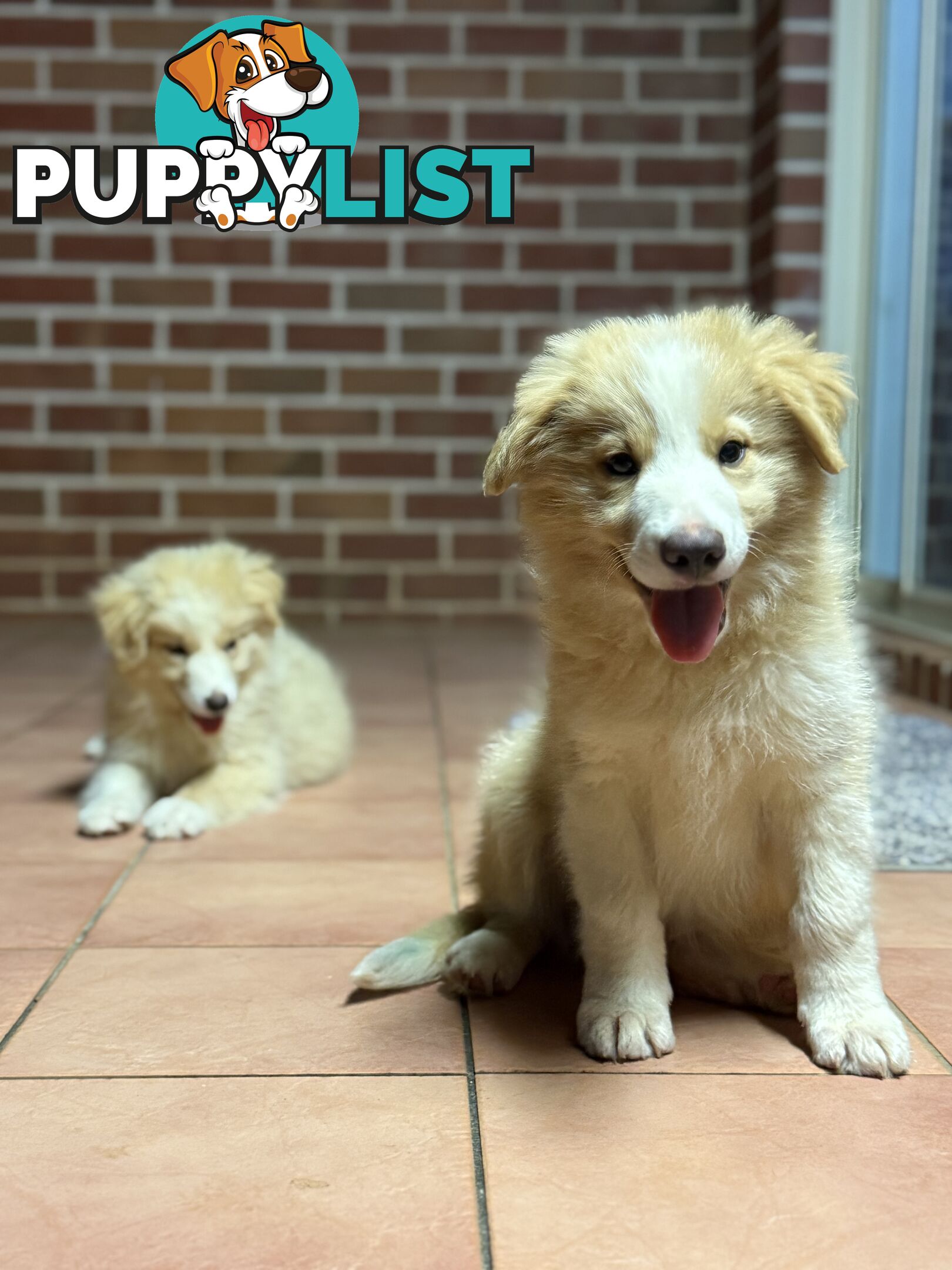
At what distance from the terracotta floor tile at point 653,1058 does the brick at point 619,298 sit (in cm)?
453

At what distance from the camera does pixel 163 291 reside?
573 cm

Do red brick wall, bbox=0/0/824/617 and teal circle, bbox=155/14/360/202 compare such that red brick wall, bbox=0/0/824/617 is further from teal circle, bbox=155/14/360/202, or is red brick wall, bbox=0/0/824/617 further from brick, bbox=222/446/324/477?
teal circle, bbox=155/14/360/202

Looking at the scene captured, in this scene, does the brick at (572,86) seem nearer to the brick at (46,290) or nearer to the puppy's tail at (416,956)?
the brick at (46,290)

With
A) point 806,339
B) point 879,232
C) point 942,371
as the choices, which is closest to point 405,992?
point 806,339

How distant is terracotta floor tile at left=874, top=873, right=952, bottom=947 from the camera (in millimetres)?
1980

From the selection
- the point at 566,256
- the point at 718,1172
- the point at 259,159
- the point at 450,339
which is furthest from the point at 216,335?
the point at 718,1172

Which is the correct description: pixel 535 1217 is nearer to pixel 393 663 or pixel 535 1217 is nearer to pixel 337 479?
pixel 393 663

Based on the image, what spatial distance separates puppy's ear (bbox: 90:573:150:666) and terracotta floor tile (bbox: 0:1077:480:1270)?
58.1 inches

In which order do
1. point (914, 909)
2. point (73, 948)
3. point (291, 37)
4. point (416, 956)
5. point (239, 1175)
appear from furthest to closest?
point (291, 37)
point (914, 909)
point (73, 948)
point (416, 956)
point (239, 1175)

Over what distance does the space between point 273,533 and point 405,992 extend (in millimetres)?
4280

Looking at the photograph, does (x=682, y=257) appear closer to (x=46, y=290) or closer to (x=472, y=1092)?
(x=46, y=290)

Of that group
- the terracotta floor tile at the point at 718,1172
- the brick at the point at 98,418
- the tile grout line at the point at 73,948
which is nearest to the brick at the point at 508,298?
the brick at the point at 98,418

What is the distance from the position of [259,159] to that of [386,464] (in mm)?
2186

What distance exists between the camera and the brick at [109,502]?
5824mm
